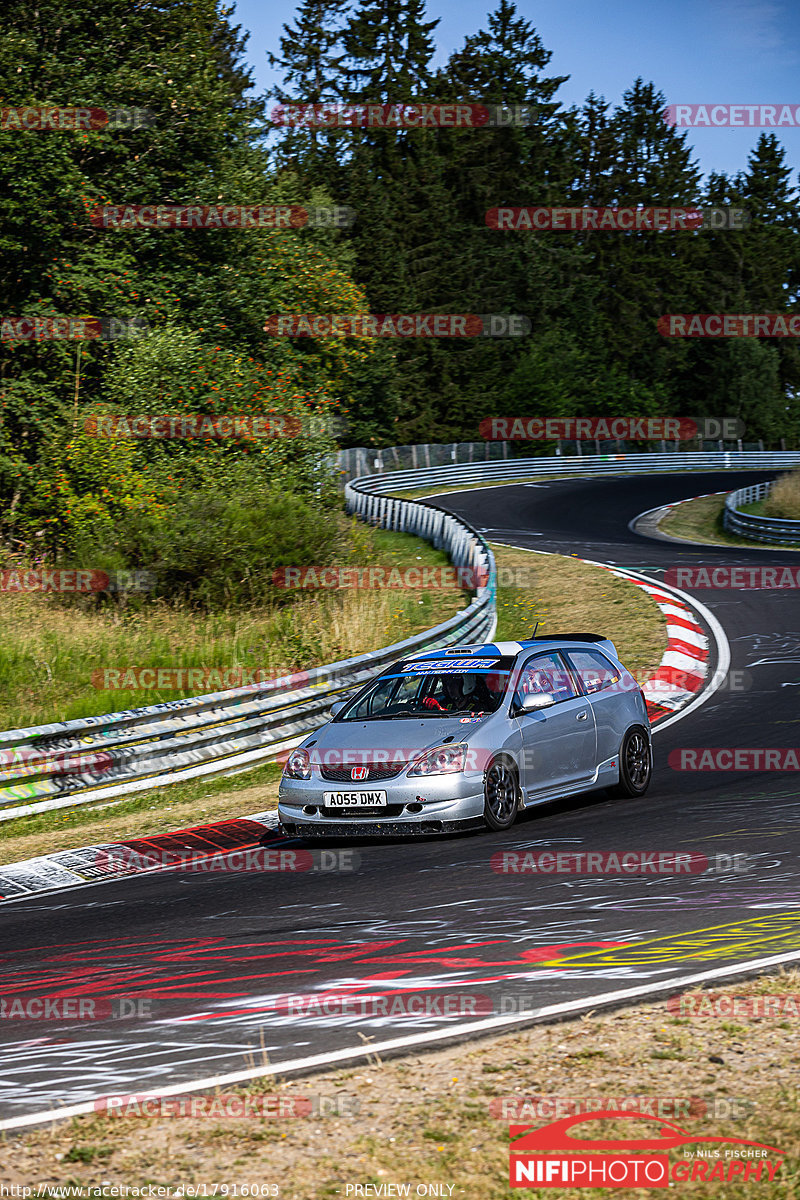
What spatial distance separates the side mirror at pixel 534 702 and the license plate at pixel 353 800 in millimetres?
1445

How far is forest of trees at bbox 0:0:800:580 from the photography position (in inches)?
1070

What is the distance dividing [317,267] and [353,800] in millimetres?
40284

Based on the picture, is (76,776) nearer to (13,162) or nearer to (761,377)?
(13,162)

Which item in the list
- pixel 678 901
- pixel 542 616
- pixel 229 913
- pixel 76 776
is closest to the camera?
pixel 678 901

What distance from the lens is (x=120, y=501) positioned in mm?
23344

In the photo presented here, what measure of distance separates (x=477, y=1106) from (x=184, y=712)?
890 cm

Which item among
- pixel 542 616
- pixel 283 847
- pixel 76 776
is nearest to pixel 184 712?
pixel 76 776

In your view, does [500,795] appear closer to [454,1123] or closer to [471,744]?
[471,744]

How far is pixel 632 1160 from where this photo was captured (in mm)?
3982

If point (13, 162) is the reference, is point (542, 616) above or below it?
below

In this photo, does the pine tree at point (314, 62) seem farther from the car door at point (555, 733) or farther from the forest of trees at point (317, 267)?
the car door at point (555, 733)

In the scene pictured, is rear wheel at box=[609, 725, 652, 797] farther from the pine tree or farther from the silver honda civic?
the pine tree

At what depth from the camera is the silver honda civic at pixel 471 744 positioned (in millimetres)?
9719

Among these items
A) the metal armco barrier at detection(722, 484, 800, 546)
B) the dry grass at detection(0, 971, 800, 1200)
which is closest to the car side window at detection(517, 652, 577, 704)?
the dry grass at detection(0, 971, 800, 1200)
